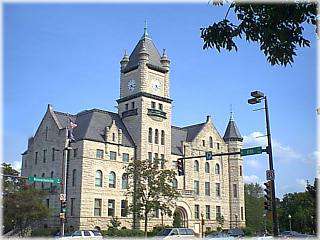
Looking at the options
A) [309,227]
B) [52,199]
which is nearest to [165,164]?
[52,199]

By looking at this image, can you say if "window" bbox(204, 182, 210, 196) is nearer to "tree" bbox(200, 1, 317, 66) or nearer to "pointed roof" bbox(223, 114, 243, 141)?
"pointed roof" bbox(223, 114, 243, 141)

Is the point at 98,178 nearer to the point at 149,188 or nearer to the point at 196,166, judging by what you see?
the point at 149,188

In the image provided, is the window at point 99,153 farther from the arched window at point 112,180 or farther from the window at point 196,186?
the window at point 196,186

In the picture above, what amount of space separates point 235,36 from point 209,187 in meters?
66.7

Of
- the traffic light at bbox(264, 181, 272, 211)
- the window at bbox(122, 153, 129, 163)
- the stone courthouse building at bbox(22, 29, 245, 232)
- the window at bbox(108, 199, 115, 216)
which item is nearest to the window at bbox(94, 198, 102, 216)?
the stone courthouse building at bbox(22, 29, 245, 232)

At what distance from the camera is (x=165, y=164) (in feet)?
224

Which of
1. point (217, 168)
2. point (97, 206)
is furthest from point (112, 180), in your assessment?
point (217, 168)

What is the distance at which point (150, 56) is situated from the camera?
71.0 meters

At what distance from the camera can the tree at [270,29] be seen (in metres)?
10.1

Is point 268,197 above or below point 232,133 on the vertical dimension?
below

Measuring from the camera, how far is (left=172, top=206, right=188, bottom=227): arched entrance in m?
68.2

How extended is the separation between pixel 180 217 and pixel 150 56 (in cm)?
2466

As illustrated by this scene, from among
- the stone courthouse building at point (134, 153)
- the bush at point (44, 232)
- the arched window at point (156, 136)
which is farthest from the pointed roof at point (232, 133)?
the bush at point (44, 232)

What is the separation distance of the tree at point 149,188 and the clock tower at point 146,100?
5774 millimetres
